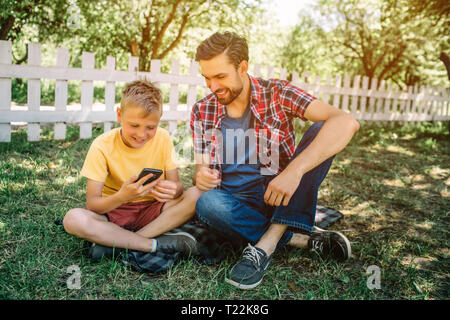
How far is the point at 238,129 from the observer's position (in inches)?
98.4

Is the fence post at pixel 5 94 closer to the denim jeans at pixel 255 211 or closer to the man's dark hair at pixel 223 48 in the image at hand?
the man's dark hair at pixel 223 48

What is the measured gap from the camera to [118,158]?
2.34 m

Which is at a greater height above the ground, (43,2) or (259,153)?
(43,2)

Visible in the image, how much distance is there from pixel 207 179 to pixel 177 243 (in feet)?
1.46

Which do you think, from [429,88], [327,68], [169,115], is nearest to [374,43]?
[429,88]

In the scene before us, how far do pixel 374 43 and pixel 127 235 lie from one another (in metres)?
15.6

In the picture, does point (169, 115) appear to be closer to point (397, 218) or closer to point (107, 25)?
point (397, 218)

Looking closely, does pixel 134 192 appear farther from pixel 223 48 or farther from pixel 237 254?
pixel 223 48

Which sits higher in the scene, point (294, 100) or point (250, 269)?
point (294, 100)

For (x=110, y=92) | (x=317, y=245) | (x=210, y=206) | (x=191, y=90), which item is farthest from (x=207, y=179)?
(x=191, y=90)

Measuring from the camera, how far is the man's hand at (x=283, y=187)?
1.95m

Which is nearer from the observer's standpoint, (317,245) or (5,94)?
(317,245)
